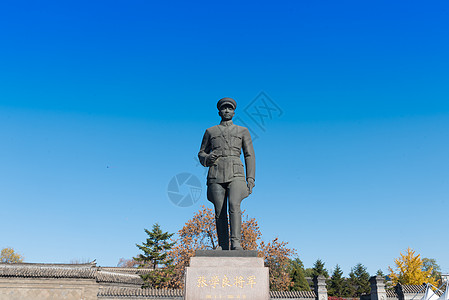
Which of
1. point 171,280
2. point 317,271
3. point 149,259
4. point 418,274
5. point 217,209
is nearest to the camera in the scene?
point 217,209

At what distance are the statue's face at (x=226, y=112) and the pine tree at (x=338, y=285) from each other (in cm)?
3482

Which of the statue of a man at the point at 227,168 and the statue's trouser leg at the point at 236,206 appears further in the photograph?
the statue of a man at the point at 227,168

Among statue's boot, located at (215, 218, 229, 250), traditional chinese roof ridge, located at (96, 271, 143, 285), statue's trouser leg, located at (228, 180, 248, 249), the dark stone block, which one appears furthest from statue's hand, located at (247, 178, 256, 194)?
traditional chinese roof ridge, located at (96, 271, 143, 285)

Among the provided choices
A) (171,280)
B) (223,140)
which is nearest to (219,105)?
(223,140)

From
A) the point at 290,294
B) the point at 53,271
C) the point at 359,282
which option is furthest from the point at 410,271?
the point at 53,271

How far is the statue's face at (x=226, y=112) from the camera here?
253 inches

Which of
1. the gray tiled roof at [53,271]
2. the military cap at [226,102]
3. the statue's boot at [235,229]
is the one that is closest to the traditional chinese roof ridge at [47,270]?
the gray tiled roof at [53,271]

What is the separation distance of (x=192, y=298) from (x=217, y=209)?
1494mm

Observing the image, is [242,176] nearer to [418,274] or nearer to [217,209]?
[217,209]

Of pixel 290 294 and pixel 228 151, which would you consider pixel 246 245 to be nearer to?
pixel 290 294

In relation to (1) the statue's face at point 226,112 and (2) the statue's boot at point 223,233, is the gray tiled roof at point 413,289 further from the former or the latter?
(1) the statue's face at point 226,112

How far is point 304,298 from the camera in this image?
2409 cm

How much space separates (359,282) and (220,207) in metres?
37.0

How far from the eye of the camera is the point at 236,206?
592cm
